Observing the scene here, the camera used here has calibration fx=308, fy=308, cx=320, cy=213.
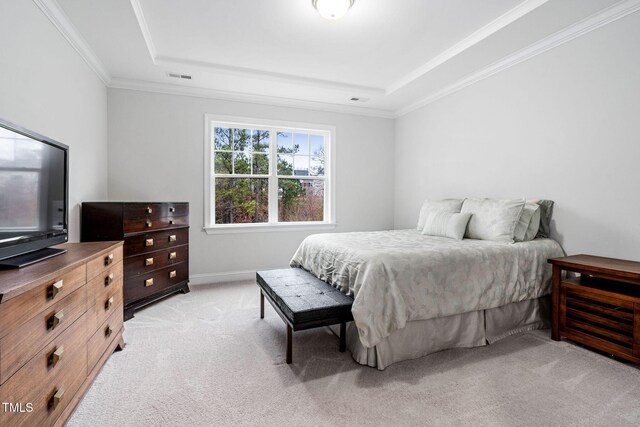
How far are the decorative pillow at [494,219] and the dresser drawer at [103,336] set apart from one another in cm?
314

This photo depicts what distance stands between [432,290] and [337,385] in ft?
2.98

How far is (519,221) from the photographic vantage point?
280 cm

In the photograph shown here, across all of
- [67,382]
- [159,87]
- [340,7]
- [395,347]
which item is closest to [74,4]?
[159,87]

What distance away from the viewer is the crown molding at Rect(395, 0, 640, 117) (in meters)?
2.35

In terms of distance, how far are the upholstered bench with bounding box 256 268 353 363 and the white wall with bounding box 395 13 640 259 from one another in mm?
2204

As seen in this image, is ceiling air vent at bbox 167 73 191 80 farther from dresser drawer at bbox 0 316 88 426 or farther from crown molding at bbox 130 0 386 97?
dresser drawer at bbox 0 316 88 426

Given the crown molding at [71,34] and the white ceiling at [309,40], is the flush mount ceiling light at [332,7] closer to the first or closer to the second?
the white ceiling at [309,40]

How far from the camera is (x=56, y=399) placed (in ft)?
4.37

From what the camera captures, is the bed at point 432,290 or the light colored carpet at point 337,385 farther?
the bed at point 432,290

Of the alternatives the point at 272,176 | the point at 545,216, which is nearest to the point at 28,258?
the point at 272,176

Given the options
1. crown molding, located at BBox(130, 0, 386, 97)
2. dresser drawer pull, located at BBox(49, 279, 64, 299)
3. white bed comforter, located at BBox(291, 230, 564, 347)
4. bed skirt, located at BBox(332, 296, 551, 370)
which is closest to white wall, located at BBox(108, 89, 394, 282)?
crown molding, located at BBox(130, 0, 386, 97)

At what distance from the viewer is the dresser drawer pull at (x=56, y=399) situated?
4.31ft

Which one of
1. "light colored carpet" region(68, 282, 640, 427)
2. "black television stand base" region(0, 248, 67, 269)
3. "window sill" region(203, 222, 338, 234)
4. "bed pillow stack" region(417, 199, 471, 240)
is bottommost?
"light colored carpet" region(68, 282, 640, 427)

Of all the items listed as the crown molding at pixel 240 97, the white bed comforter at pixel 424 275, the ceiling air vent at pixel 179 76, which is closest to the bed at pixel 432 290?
the white bed comforter at pixel 424 275
